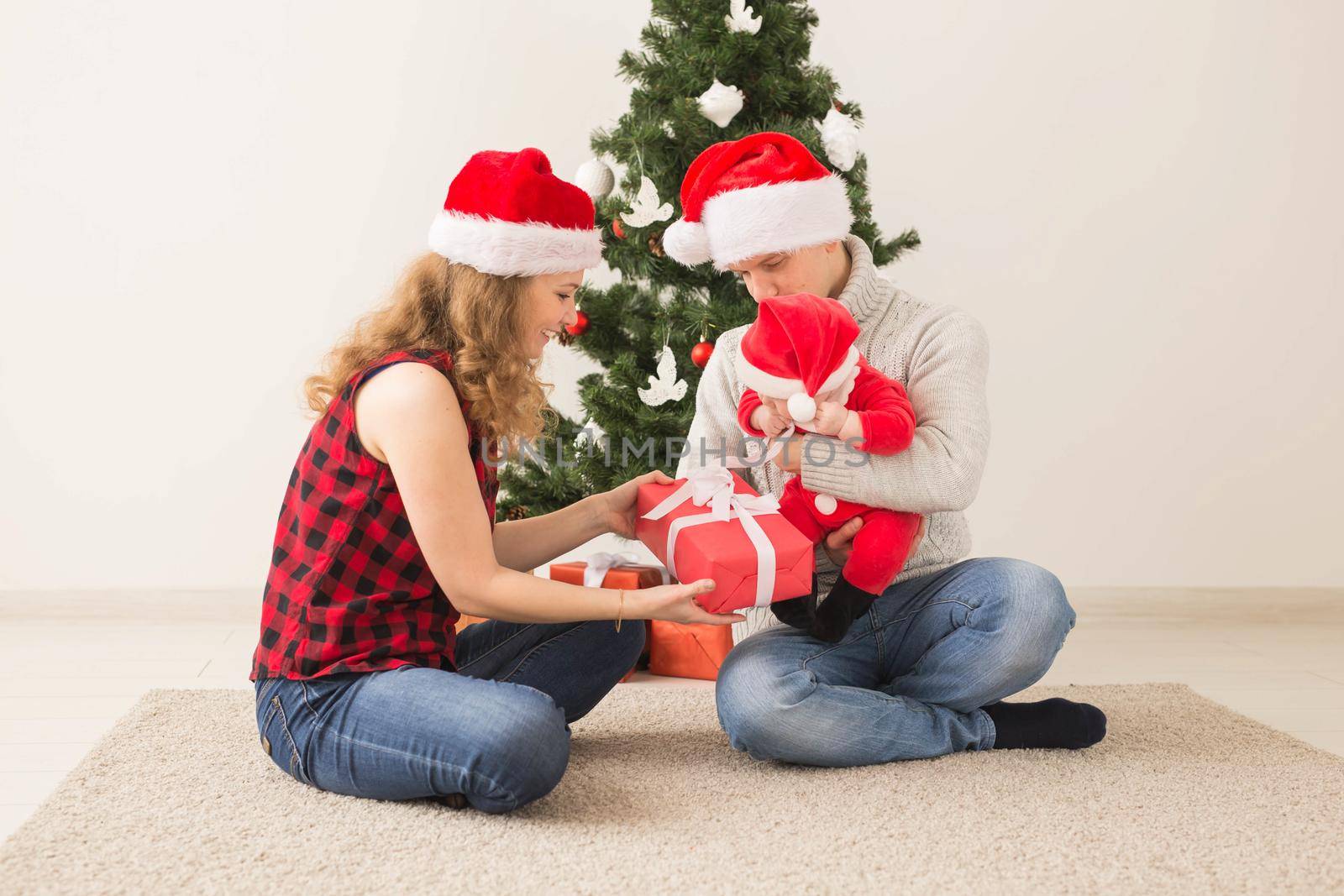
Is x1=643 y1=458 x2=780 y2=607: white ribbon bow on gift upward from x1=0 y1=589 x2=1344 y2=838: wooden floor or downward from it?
upward

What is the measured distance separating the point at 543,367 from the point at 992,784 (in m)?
1.84

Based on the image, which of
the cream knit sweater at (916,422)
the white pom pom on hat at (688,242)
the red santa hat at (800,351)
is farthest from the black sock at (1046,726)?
the white pom pom on hat at (688,242)

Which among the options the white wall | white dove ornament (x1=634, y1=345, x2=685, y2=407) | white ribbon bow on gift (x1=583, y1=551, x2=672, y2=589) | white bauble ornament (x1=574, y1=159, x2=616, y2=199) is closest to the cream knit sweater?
white ribbon bow on gift (x1=583, y1=551, x2=672, y2=589)

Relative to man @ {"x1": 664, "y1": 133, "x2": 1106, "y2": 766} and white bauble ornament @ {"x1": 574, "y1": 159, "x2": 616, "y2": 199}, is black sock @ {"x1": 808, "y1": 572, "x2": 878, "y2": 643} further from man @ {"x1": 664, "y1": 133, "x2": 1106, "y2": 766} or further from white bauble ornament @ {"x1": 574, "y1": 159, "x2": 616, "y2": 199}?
white bauble ornament @ {"x1": 574, "y1": 159, "x2": 616, "y2": 199}

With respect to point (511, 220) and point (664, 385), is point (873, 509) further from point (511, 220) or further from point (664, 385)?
point (664, 385)

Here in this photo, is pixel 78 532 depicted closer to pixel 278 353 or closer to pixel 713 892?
pixel 278 353

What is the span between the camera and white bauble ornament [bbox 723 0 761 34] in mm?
2461

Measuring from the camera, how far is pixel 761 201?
1871 millimetres

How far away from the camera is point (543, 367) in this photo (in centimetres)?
321

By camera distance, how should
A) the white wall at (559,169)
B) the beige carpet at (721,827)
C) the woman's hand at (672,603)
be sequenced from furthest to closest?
the white wall at (559,169) < the woman's hand at (672,603) < the beige carpet at (721,827)

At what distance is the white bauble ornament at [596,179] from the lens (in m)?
2.55

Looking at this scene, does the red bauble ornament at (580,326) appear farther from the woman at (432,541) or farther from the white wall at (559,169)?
the woman at (432,541)

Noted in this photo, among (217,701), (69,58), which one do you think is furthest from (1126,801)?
(69,58)

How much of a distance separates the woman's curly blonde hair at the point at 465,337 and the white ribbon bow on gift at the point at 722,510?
268 millimetres
